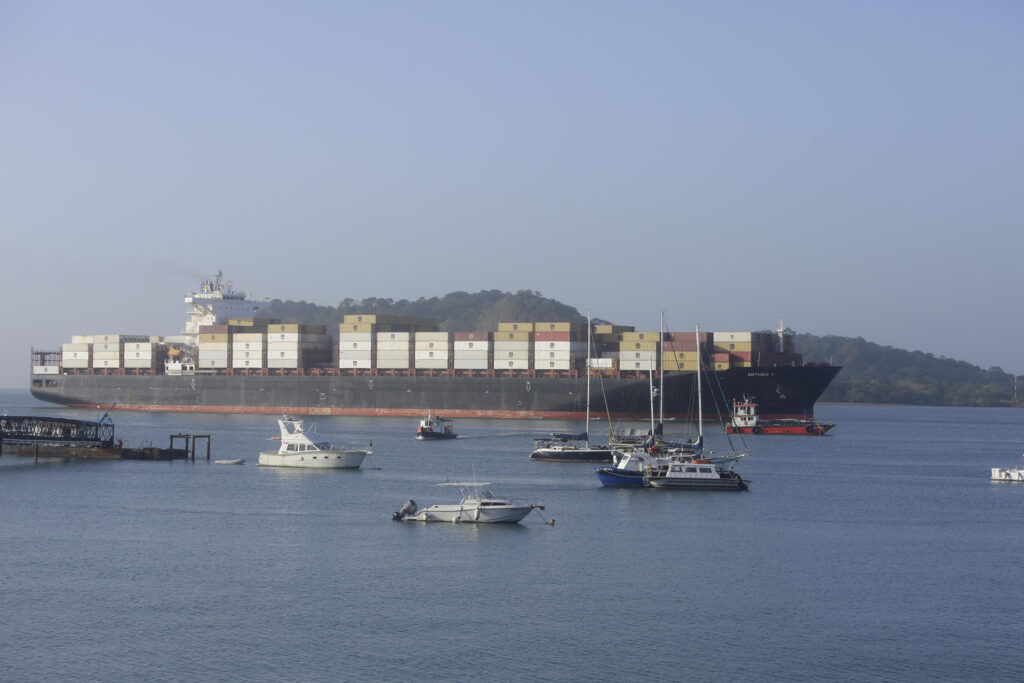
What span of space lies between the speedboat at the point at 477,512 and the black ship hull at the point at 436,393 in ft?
127

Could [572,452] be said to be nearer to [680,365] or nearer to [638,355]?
[680,365]

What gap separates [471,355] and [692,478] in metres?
49.7

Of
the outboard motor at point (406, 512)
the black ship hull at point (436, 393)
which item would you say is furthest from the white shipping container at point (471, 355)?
the outboard motor at point (406, 512)

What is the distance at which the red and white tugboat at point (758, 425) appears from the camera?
7638 centimetres

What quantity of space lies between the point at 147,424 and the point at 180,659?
6750 cm

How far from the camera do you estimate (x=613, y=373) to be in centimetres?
8506

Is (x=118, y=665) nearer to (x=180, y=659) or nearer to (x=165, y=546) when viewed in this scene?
(x=180, y=659)

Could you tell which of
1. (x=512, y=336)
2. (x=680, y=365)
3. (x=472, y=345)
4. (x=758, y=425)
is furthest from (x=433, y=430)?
(x=472, y=345)

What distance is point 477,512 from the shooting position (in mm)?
34969

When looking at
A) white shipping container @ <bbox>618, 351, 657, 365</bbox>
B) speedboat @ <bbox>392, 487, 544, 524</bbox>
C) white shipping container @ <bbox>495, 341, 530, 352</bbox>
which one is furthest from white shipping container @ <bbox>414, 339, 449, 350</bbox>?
speedboat @ <bbox>392, 487, 544, 524</bbox>

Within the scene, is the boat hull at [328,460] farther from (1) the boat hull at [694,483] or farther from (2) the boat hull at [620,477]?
(1) the boat hull at [694,483]

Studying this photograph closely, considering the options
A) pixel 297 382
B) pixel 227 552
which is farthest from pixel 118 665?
pixel 297 382

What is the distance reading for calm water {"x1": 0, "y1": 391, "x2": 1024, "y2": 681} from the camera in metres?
21.2

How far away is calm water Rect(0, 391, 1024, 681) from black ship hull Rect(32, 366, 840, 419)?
1314 inches
